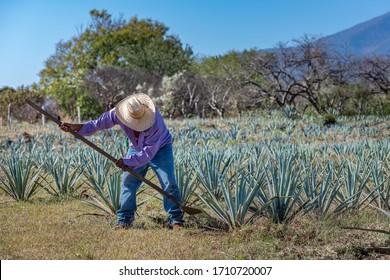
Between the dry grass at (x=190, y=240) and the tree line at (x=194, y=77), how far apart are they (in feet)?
51.3

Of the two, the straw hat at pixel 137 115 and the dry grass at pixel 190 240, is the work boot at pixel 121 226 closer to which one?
the dry grass at pixel 190 240

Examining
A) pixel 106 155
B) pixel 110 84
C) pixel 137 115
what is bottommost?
pixel 106 155

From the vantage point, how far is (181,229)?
5.90 metres

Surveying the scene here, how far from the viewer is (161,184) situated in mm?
6004

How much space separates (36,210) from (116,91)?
25.0m

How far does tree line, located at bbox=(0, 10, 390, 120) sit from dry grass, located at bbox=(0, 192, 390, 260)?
15634 mm

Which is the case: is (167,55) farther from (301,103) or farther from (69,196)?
(69,196)

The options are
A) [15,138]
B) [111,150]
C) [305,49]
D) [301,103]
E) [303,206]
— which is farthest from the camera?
[301,103]

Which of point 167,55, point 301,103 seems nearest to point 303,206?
point 301,103

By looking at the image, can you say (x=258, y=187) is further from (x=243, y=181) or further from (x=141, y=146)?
(x=141, y=146)

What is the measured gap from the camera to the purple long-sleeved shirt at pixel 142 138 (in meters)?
5.70

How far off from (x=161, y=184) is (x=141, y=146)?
42cm

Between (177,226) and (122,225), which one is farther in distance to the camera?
(122,225)

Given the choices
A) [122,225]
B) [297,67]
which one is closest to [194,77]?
[297,67]
